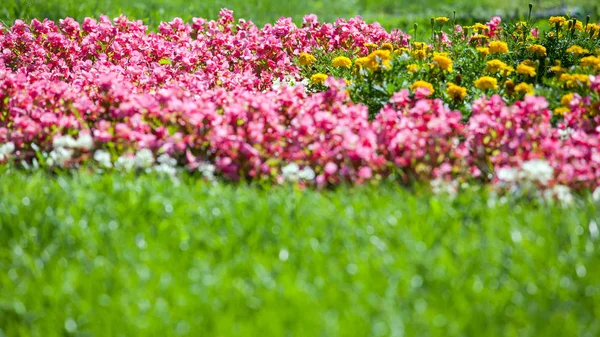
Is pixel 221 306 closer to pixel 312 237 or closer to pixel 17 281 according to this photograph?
pixel 312 237

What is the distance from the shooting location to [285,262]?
296cm

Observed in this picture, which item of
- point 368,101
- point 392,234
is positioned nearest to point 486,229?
point 392,234

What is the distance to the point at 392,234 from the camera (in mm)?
3135

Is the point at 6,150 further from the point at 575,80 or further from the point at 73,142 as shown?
the point at 575,80

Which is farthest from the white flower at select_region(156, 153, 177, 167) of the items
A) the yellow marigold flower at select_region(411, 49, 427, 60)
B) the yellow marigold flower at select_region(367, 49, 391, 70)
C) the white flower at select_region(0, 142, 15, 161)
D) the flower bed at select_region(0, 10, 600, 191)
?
the yellow marigold flower at select_region(411, 49, 427, 60)

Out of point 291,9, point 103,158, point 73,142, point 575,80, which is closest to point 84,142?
point 73,142

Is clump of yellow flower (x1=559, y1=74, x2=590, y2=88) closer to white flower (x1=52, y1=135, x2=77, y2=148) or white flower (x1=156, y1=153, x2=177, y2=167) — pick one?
white flower (x1=156, y1=153, x2=177, y2=167)

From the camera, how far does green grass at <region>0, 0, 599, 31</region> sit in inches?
377

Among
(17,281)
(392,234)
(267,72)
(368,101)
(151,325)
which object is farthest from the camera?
(267,72)

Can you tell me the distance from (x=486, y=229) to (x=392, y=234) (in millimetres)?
409

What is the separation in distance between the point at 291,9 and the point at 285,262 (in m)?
9.97

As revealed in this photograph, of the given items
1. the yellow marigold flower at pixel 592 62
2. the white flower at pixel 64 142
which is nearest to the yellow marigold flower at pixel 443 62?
the yellow marigold flower at pixel 592 62

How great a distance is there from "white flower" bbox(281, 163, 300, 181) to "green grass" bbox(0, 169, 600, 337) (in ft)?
0.40

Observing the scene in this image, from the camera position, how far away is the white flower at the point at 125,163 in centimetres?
380
